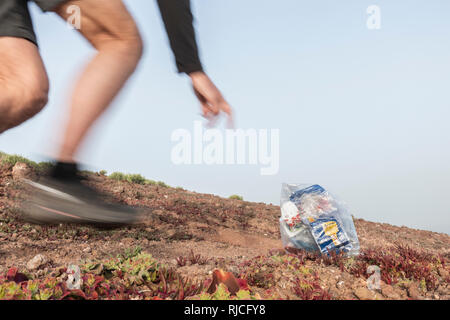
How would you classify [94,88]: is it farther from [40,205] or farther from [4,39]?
[40,205]

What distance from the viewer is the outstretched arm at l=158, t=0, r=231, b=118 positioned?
103 inches

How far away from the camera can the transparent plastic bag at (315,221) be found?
3779mm

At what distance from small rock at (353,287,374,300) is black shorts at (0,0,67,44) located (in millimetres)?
2855

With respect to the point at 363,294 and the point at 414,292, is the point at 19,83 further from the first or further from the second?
the point at 414,292

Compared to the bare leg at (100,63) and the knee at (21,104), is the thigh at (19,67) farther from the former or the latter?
the bare leg at (100,63)

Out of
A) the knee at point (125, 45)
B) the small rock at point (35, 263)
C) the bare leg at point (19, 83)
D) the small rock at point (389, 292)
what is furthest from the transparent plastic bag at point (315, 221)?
the bare leg at point (19, 83)

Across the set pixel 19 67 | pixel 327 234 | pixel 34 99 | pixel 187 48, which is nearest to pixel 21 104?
pixel 34 99

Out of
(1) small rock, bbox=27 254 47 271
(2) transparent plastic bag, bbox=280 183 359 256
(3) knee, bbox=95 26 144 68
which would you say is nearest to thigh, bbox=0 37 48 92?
(3) knee, bbox=95 26 144 68

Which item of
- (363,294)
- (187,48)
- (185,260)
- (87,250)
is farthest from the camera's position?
(87,250)

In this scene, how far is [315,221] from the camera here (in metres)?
3.79

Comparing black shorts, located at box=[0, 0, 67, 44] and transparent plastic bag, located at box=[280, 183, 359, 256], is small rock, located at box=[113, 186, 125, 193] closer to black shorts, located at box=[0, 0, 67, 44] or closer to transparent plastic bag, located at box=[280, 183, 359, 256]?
transparent plastic bag, located at box=[280, 183, 359, 256]

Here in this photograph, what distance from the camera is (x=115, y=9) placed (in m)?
2.47

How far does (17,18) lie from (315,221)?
3.16 m
